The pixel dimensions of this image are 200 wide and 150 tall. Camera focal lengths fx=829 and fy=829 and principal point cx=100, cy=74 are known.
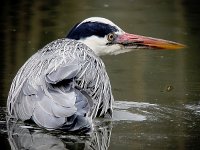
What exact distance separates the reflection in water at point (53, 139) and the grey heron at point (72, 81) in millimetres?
103

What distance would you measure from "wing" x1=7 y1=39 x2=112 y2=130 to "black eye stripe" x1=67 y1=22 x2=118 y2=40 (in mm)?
221

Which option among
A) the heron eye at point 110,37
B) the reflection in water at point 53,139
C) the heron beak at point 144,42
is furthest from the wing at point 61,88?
the heron beak at point 144,42

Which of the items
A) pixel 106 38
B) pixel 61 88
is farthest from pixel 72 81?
pixel 106 38

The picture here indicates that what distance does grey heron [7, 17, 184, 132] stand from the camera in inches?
294

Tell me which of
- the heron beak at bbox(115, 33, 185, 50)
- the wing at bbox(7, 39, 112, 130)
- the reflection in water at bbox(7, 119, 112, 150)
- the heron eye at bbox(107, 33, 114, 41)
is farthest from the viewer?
the heron beak at bbox(115, 33, 185, 50)

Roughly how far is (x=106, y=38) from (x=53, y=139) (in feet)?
7.14

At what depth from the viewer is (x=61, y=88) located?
25.6 feet

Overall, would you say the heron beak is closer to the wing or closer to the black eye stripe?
the black eye stripe

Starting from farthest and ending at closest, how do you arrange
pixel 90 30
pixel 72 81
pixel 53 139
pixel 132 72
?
pixel 132 72 < pixel 90 30 < pixel 72 81 < pixel 53 139

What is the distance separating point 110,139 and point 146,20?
7.85m

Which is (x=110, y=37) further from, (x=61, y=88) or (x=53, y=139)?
(x=53, y=139)

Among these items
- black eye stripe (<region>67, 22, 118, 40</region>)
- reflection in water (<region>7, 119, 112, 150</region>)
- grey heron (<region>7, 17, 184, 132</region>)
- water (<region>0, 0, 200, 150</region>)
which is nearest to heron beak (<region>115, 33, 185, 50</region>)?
grey heron (<region>7, 17, 184, 132</region>)

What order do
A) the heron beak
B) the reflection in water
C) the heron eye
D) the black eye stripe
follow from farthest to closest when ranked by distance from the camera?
the heron beak < the heron eye < the black eye stripe < the reflection in water

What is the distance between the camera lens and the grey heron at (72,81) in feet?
24.5
